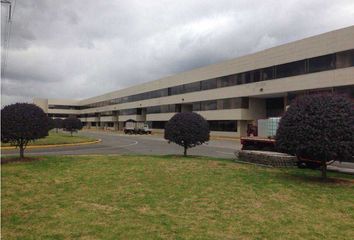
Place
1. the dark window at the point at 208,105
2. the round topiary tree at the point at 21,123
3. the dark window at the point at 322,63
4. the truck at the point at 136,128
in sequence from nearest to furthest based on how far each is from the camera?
the round topiary tree at the point at 21,123 → the dark window at the point at 322,63 → the dark window at the point at 208,105 → the truck at the point at 136,128

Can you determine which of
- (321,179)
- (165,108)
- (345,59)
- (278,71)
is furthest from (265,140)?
(165,108)

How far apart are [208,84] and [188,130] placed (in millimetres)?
38552

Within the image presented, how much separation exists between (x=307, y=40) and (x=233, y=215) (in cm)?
3383

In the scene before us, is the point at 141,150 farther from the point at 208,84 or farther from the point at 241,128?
the point at 208,84

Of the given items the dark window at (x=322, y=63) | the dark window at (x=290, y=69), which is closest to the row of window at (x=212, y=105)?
the dark window at (x=290, y=69)

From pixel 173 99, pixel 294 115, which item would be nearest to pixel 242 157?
pixel 294 115

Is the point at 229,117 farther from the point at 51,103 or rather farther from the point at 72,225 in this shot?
the point at 51,103

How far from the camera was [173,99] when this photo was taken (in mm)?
66938

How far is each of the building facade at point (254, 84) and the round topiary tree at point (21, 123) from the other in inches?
1135

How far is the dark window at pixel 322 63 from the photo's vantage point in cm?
3453

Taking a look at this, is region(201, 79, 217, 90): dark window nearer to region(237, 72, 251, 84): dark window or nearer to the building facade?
the building facade

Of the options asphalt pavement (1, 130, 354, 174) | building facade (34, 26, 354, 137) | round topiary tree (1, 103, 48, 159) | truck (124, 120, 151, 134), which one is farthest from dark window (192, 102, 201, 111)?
round topiary tree (1, 103, 48, 159)

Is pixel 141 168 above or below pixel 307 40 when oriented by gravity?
below

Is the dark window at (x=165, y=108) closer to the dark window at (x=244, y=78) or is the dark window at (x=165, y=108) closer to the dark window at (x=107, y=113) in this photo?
the dark window at (x=244, y=78)
